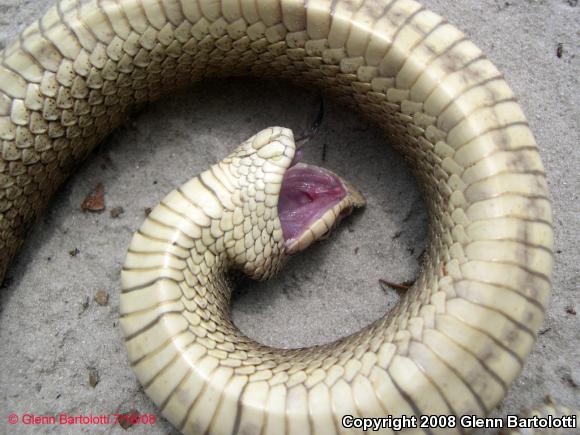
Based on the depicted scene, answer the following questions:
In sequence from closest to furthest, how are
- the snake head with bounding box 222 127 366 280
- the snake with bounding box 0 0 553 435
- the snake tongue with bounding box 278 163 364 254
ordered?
the snake with bounding box 0 0 553 435 < the snake head with bounding box 222 127 366 280 < the snake tongue with bounding box 278 163 364 254

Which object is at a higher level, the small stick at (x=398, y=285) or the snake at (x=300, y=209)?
the snake at (x=300, y=209)

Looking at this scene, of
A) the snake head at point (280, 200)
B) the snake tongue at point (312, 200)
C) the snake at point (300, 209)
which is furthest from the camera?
the snake tongue at point (312, 200)

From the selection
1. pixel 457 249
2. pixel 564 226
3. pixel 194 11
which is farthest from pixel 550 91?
pixel 194 11

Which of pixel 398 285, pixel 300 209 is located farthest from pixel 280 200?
pixel 398 285

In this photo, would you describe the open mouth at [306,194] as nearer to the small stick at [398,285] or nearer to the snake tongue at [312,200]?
the snake tongue at [312,200]

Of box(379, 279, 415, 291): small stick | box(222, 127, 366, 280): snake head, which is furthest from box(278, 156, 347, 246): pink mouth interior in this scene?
box(379, 279, 415, 291): small stick

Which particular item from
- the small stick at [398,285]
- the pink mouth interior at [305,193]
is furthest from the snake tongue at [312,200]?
the small stick at [398,285]

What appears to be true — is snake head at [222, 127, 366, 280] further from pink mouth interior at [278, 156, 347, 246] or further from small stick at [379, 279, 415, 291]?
small stick at [379, 279, 415, 291]
